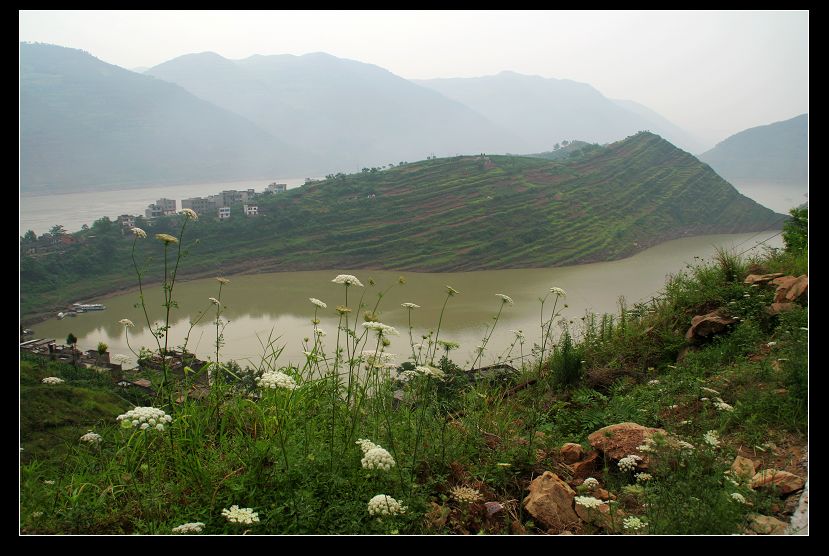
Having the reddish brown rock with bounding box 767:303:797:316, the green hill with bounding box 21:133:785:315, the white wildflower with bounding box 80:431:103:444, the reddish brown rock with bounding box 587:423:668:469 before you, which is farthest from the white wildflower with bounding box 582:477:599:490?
the green hill with bounding box 21:133:785:315

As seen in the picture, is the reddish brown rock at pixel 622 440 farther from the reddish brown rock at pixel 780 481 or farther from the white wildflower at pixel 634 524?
the white wildflower at pixel 634 524

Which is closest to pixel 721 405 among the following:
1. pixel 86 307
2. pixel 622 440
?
pixel 622 440

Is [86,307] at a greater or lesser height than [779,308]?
lesser

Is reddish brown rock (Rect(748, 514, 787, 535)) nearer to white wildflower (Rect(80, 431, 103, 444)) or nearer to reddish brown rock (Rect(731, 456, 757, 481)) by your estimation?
reddish brown rock (Rect(731, 456, 757, 481))

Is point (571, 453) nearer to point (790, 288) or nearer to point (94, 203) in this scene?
point (790, 288)
